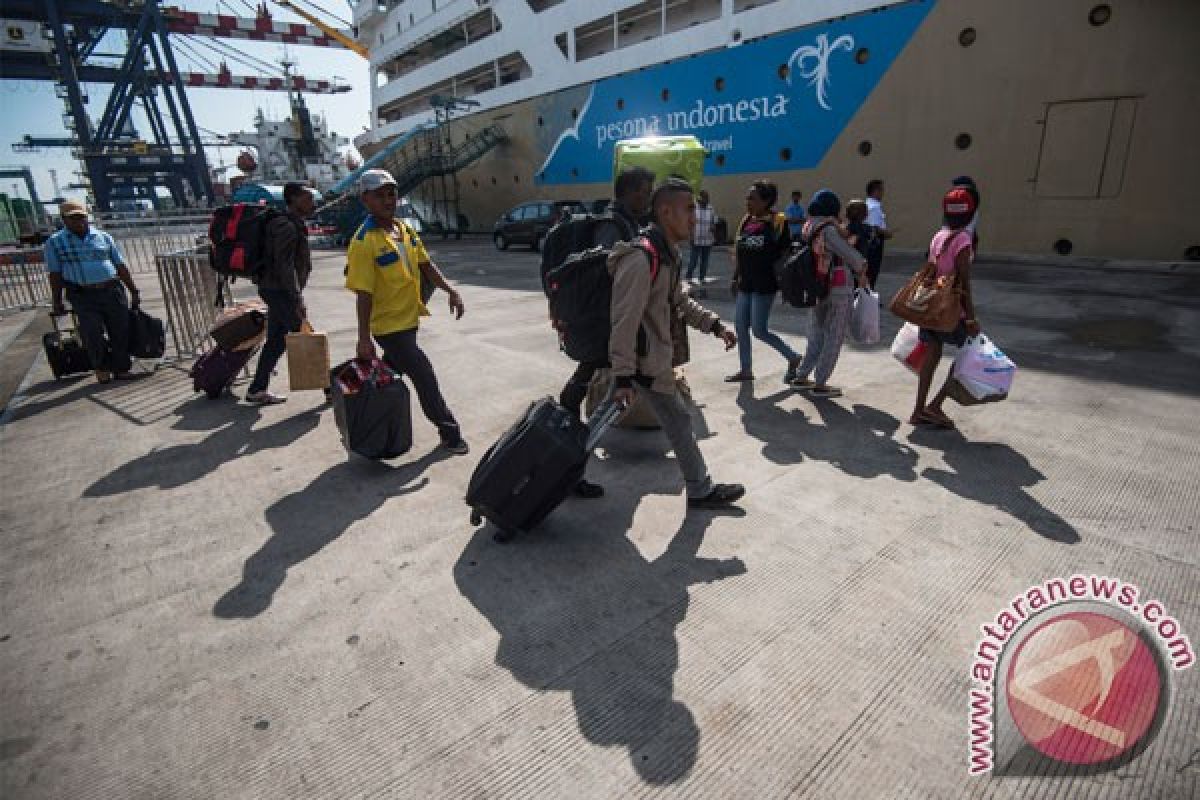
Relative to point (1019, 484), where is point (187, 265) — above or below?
above

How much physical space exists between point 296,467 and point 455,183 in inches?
1109

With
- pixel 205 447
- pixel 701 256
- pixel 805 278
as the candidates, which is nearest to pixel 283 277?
pixel 205 447

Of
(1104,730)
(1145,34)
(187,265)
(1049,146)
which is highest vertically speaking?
(1145,34)

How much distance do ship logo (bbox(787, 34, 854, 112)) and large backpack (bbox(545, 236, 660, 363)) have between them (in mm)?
14793

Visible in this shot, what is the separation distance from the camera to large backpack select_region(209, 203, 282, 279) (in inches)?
180

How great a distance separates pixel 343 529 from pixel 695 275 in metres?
9.80

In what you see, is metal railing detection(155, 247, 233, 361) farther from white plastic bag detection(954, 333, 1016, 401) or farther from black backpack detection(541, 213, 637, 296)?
white plastic bag detection(954, 333, 1016, 401)

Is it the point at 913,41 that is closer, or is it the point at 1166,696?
the point at 1166,696

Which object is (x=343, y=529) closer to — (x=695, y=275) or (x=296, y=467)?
(x=296, y=467)

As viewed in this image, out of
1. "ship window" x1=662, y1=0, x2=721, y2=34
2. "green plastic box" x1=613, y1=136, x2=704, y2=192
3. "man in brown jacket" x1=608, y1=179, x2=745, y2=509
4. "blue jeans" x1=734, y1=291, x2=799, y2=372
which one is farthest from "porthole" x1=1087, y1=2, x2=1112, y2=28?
"man in brown jacket" x1=608, y1=179, x2=745, y2=509

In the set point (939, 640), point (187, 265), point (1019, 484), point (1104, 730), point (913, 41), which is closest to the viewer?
point (1104, 730)

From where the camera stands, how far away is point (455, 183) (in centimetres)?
2927

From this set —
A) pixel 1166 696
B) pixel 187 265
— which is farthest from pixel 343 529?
pixel 187 265

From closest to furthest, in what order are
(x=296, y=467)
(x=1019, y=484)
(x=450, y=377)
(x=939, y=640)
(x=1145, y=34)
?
(x=939, y=640) < (x=1019, y=484) < (x=296, y=467) < (x=450, y=377) < (x=1145, y=34)
